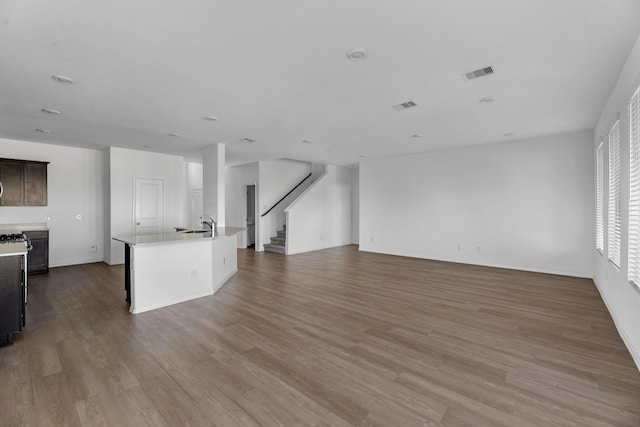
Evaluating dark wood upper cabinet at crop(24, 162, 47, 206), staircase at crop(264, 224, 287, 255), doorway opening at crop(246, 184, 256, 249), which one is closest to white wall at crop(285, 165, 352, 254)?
staircase at crop(264, 224, 287, 255)

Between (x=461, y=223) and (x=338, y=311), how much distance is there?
4.69 m

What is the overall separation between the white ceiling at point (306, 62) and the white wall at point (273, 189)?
4.05 metres

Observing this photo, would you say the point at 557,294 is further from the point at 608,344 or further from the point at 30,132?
the point at 30,132

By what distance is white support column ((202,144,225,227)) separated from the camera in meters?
6.38

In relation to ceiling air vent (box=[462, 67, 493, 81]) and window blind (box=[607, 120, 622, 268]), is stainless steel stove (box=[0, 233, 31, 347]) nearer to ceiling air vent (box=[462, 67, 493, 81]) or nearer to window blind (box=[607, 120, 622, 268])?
ceiling air vent (box=[462, 67, 493, 81])

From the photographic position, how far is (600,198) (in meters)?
4.86

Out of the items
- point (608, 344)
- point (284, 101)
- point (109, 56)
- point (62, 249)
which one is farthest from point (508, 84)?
point (62, 249)

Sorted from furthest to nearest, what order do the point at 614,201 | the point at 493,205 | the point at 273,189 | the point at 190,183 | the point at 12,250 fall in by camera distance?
the point at 190,183 < the point at 273,189 < the point at 493,205 < the point at 614,201 < the point at 12,250

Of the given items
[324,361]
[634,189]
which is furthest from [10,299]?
[634,189]

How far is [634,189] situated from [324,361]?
10.4 feet

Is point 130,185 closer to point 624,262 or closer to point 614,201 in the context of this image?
point 624,262

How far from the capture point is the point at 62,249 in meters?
6.76

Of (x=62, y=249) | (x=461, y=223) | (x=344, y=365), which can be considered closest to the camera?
(x=344, y=365)

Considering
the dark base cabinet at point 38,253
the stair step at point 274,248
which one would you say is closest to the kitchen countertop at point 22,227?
the dark base cabinet at point 38,253
